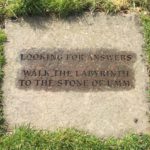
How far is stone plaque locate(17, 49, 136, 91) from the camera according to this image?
13.5 feet

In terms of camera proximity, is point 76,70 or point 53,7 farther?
point 53,7

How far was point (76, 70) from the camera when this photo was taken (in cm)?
420

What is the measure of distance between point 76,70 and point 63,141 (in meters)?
0.70

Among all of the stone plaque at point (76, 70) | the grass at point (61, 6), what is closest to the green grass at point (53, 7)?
the grass at point (61, 6)

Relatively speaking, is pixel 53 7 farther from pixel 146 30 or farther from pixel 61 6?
pixel 146 30

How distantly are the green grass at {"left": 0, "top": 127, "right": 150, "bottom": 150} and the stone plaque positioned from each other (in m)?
0.44

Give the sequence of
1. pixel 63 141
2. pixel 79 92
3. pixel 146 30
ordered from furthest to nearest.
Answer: pixel 146 30 < pixel 79 92 < pixel 63 141

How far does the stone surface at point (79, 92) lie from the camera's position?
3.97m

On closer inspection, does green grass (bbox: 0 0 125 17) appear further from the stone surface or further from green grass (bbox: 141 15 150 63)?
green grass (bbox: 141 15 150 63)

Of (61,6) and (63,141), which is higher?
(61,6)

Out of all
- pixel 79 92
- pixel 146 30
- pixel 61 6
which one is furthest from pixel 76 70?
pixel 146 30

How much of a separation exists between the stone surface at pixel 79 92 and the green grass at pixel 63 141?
0.09 m

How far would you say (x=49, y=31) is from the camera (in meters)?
4.38

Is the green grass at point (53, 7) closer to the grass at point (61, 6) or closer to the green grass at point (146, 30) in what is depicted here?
the grass at point (61, 6)
